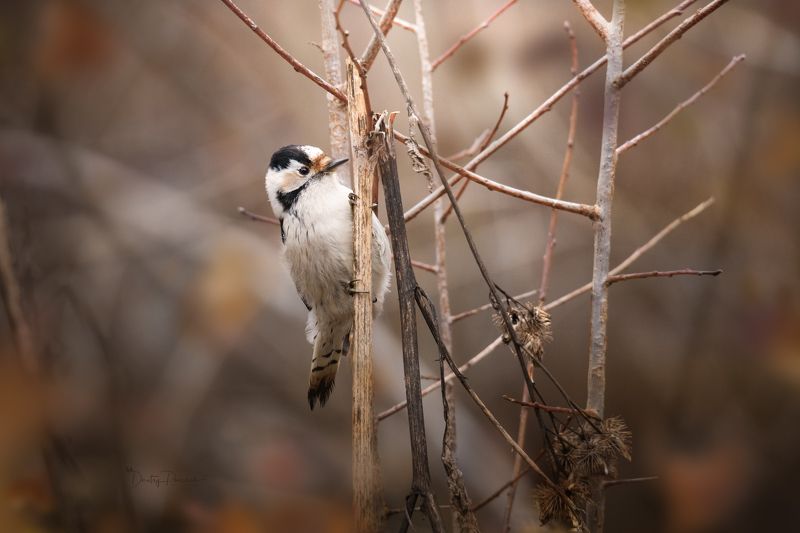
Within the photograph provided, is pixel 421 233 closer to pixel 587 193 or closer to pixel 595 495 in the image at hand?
pixel 587 193

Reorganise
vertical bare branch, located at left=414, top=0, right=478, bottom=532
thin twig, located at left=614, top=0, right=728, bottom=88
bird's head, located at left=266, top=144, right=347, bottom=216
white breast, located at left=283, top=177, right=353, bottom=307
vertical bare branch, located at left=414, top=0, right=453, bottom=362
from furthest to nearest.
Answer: bird's head, located at left=266, top=144, right=347, bottom=216
white breast, located at left=283, top=177, right=353, bottom=307
vertical bare branch, located at left=414, top=0, right=453, bottom=362
vertical bare branch, located at left=414, top=0, right=478, bottom=532
thin twig, located at left=614, top=0, right=728, bottom=88

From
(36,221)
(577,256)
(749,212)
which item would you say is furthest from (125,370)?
(749,212)

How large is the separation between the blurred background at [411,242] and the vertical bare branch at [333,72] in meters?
1.54

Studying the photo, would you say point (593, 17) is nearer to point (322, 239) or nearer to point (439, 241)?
point (439, 241)

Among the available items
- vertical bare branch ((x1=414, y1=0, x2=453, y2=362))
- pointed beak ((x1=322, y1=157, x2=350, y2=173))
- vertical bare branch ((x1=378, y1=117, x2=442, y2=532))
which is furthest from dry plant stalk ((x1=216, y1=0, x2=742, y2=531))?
pointed beak ((x1=322, y1=157, x2=350, y2=173))

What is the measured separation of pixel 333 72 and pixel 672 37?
2.87 feet

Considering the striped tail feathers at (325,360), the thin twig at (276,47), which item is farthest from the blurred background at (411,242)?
the thin twig at (276,47)

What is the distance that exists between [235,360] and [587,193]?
2264 millimetres

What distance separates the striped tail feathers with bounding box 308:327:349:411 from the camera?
215 centimetres

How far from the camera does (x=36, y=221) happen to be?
144 inches

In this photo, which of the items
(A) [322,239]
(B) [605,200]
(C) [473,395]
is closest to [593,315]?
(B) [605,200]

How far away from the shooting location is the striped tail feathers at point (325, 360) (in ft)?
7.06

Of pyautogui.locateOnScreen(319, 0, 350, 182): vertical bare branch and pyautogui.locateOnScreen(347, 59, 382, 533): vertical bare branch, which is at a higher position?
pyautogui.locateOnScreen(319, 0, 350, 182): vertical bare branch

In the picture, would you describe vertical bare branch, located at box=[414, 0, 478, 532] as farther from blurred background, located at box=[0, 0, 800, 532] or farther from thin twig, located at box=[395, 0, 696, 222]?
blurred background, located at box=[0, 0, 800, 532]
